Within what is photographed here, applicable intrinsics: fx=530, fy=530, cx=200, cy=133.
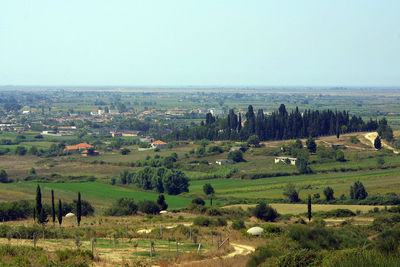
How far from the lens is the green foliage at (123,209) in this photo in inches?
1587

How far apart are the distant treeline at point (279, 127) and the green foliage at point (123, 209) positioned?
4970cm

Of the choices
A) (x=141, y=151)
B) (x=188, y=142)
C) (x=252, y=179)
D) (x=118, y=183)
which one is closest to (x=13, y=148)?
(x=141, y=151)

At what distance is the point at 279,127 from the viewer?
9175cm

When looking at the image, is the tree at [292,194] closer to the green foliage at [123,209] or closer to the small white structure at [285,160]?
the green foliage at [123,209]

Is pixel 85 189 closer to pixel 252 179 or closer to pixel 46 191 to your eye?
pixel 46 191

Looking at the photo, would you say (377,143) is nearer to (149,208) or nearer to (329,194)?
(329,194)

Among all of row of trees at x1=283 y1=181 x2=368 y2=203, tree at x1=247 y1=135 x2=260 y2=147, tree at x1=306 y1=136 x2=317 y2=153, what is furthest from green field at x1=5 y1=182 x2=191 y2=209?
tree at x1=247 y1=135 x2=260 y2=147

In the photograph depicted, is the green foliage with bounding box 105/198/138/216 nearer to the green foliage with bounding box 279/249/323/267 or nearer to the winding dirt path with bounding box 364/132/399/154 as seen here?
the green foliage with bounding box 279/249/323/267

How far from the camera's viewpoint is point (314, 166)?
67062mm

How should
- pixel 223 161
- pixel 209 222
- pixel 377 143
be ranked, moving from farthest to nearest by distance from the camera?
1. pixel 377 143
2. pixel 223 161
3. pixel 209 222

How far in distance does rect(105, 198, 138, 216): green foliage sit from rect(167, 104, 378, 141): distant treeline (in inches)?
1957

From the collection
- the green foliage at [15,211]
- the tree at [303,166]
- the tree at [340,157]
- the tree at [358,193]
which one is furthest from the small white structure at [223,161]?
the green foliage at [15,211]

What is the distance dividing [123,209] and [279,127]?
55278 mm

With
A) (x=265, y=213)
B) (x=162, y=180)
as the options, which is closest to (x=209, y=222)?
(x=265, y=213)
